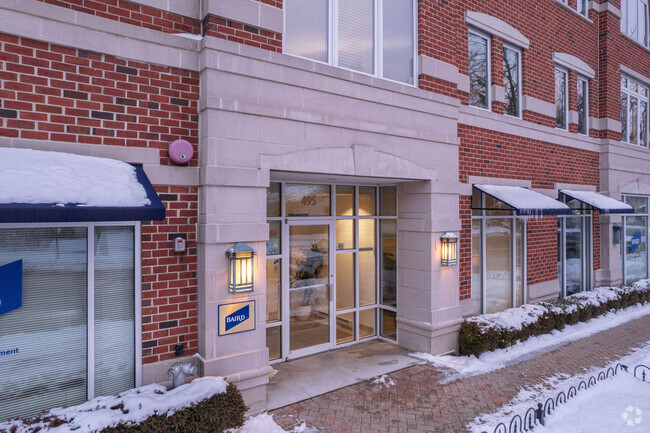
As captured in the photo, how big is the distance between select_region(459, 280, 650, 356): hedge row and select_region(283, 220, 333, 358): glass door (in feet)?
8.93

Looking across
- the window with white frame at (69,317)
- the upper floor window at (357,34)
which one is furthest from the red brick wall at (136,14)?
the window with white frame at (69,317)

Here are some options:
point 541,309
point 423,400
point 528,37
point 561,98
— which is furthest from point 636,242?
point 423,400

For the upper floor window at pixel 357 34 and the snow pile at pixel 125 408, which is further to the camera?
the upper floor window at pixel 357 34

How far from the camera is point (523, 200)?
8.23m

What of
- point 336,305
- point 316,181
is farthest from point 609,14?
point 336,305

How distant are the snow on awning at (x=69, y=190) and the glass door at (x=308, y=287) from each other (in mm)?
3252

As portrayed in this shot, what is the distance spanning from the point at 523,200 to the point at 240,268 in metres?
6.19

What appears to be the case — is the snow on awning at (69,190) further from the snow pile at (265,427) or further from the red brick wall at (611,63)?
the red brick wall at (611,63)

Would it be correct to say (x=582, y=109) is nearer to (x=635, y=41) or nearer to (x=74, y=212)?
(x=635, y=41)

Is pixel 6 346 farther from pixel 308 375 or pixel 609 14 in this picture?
pixel 609 14

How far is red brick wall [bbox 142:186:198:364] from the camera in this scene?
4.77 metres

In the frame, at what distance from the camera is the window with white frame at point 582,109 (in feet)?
38.5

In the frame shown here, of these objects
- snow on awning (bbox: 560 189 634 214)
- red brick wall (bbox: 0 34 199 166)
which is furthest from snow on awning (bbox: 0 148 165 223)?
snow on awning (bbox: 560 189 634 214)

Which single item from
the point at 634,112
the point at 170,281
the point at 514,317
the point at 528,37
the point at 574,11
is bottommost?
the point at 514,317
